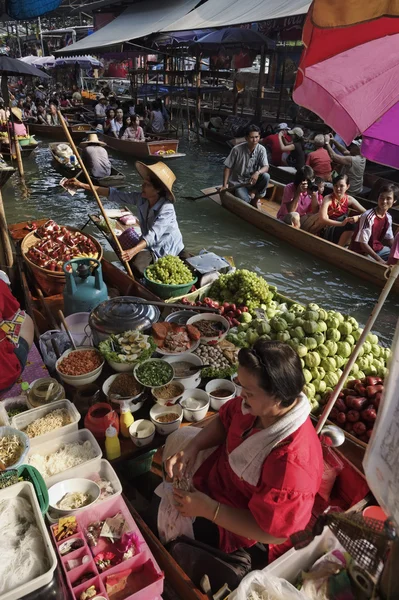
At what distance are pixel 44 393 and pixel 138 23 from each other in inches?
837

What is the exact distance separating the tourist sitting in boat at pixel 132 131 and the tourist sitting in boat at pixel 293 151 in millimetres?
5330

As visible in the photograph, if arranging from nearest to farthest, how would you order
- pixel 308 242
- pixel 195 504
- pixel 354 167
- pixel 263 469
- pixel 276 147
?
pixel 263 469
pixel 195 504
pixel 308 242
pixel 354 167
pixel 276 147

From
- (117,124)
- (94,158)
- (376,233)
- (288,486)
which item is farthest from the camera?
(117,124)

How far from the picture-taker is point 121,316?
135 inches

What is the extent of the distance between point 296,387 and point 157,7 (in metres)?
23.3

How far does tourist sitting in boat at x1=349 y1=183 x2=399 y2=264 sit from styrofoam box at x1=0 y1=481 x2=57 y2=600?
562 centimetres

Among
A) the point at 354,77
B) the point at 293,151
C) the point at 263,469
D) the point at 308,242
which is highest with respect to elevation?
the point at 354,77

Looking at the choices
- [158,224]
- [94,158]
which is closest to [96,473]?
[158,224]

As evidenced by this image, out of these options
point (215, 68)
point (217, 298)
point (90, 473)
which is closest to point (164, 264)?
point (217, 298)

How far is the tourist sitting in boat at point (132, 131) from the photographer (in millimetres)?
14094

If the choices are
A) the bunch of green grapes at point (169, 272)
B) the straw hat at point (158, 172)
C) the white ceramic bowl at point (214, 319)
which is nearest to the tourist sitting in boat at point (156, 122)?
the straw hat at point (158, 172)

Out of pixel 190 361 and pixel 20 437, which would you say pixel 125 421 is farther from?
pixel 190 361

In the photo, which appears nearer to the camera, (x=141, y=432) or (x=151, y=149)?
(x=141, y=432)

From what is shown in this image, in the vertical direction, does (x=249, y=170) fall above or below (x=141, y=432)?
above
